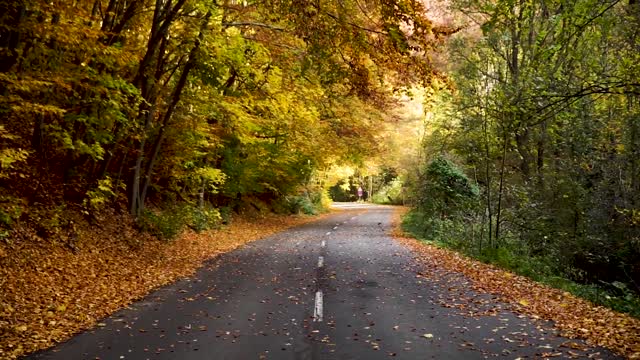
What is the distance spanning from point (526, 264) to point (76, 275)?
11457mm

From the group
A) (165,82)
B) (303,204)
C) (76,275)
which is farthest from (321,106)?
(303,204)

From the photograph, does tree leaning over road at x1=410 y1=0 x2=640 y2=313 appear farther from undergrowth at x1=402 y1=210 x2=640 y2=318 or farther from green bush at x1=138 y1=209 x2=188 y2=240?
green bush at x1=138 y1=209 x2=188 y2=240

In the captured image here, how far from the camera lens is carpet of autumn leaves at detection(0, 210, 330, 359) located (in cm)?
748

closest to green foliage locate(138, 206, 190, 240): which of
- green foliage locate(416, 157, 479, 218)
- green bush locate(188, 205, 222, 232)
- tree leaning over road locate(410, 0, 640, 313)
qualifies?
green bush locate(188, 205, 222, 232)

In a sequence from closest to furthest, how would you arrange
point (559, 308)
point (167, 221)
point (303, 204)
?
point (559, 308)
point (167, 221)
point (303, 204)

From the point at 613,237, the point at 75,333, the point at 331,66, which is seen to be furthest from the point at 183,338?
the point at 613,237

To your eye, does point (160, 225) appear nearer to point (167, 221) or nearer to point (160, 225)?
point (160, 225)

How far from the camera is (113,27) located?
1395 centimetres

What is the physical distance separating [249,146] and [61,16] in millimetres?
14455

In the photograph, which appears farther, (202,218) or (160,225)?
(202,218)

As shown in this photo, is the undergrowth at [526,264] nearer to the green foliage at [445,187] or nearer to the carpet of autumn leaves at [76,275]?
the green foliage at [445,187]

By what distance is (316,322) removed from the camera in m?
7.95

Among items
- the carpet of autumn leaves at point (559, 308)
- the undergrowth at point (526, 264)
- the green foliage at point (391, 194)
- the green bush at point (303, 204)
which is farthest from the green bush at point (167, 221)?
the green foliage at point (391, 194)

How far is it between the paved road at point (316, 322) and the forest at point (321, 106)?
10.6ft
